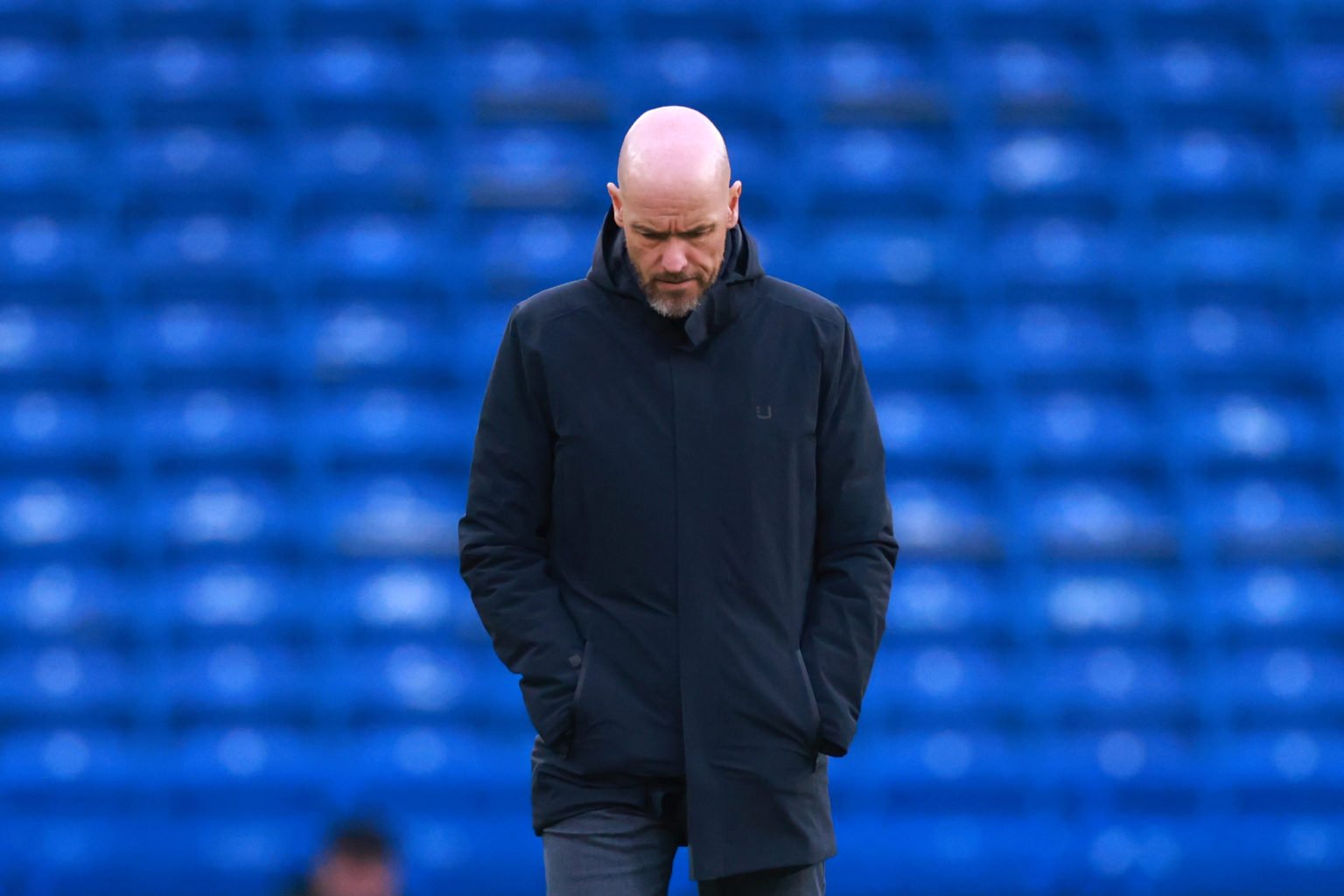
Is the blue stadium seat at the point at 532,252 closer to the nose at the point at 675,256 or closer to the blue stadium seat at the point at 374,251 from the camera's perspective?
the blue stadium seat at the point at 374,251

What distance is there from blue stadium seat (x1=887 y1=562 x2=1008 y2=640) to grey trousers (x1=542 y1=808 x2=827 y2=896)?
108 inches

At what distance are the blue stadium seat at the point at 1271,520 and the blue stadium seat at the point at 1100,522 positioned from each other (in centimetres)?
11

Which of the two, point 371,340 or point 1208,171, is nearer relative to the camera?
point 371,340

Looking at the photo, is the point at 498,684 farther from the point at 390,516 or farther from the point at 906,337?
the point at 906,337

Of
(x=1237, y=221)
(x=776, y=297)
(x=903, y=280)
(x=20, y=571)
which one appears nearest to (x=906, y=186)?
(x=903, y=280)

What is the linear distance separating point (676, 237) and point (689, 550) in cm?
35

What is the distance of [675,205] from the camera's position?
1.84m

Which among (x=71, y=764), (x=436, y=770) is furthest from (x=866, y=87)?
(x=71, y=764)

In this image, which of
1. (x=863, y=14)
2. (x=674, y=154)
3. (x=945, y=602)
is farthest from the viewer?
(x=863, y=14)

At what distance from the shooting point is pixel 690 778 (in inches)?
72.2

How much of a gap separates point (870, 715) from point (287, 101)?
96.0 inches

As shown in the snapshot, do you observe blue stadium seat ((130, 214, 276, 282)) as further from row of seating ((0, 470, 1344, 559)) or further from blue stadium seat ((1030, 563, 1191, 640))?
blue stadium seat ((1030, 563, 1191, 640))

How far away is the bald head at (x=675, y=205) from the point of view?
183 centimetres

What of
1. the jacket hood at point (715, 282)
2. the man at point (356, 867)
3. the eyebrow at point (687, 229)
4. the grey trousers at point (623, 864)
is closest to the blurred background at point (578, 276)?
the man at point (356, 867)
